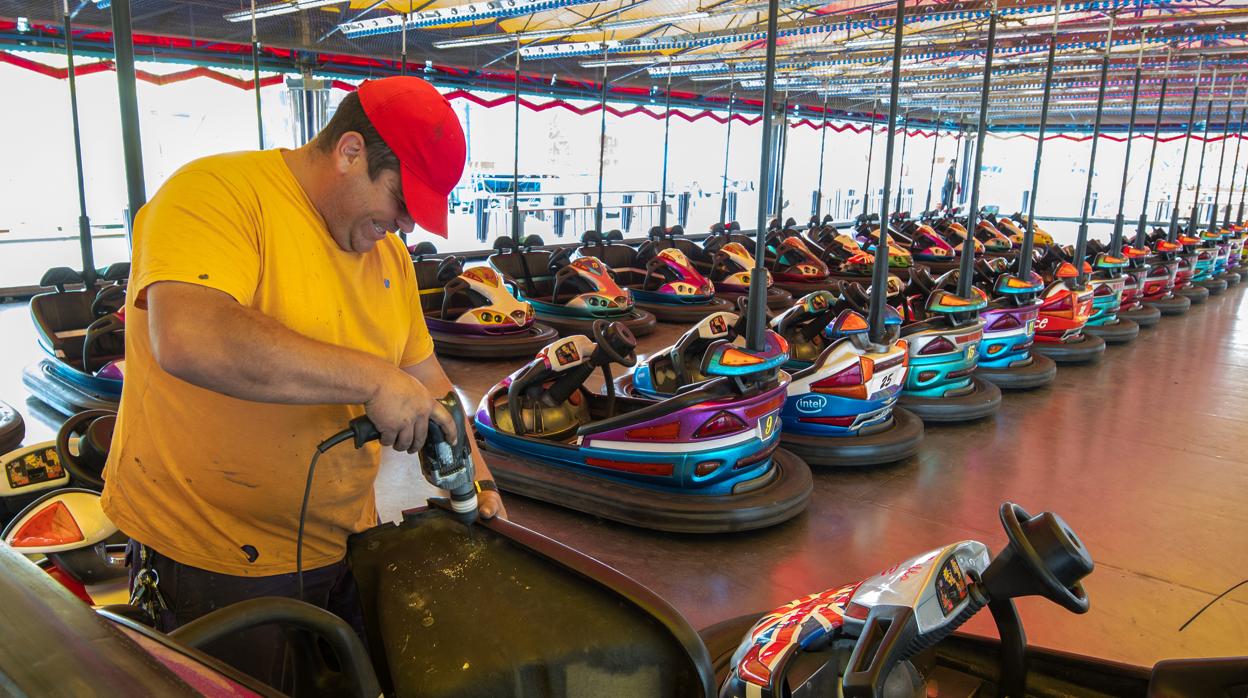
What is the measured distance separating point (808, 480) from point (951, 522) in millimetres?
528

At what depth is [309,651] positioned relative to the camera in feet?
3.22

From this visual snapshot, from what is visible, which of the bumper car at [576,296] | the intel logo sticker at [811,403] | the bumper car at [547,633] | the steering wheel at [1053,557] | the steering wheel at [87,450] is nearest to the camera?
the bumper car at [547,633]

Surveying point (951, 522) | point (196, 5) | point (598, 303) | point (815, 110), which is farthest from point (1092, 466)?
point (815, 110)

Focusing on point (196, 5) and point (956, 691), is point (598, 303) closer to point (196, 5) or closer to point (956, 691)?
point (196, 5)

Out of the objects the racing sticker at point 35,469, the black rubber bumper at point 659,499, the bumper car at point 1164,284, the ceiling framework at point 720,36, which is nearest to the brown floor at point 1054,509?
the black rubber bumper at point 659,499

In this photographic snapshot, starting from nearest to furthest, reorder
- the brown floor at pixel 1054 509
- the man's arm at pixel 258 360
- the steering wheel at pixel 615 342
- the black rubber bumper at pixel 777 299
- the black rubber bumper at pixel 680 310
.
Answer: the man's arm at pixel 258 360, the brown floor at pixel 1054 509, the steering wheel at pixel 615 342, the black rubber bumper at pixel 680 310, the black rubber bumper at pixel 777 299

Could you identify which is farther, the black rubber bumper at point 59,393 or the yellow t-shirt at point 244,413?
the black rubber bumper at point 59,393

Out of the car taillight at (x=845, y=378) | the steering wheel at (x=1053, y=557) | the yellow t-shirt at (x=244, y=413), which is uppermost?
the yellow t-shirt at (x=244, y=413)

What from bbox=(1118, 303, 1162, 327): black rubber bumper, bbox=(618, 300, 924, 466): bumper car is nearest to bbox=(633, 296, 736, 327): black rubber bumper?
bbox=(618, 300, 924, 466): bumper car

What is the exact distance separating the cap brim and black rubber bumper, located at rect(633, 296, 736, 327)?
5.67m

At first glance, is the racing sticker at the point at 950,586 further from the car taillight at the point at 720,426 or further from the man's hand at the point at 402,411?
the car taillight at the point at 720,426

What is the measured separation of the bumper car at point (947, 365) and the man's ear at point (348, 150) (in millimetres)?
3543

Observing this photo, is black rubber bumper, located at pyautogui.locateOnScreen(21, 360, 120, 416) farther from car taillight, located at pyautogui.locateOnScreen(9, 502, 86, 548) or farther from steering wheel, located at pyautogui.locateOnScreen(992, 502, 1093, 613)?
steering wheel, located at pyautogui.locateOnScreen(992, 502, 1093, 613)

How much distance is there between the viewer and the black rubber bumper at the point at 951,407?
13.5 feet
